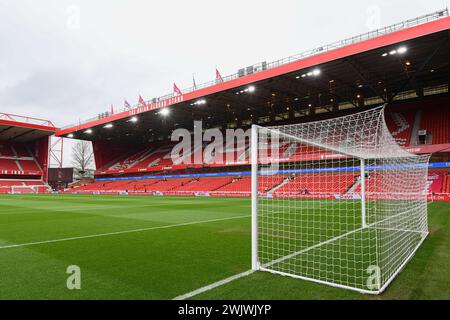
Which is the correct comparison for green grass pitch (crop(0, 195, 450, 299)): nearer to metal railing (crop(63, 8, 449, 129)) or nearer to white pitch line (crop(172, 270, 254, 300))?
white pitch line (crop(172, 270, 254, 300))

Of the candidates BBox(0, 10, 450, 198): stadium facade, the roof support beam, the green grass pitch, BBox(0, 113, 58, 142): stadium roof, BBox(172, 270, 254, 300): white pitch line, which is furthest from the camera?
BBox(0, 113, 58, 142): stadium roof

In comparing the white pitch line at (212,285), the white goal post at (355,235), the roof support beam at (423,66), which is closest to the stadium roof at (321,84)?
the roof support beam at (423,66)

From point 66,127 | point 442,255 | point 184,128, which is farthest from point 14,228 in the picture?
point 66,127

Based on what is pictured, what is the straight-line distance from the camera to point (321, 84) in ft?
75.6

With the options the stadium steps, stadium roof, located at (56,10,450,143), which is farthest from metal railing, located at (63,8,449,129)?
the stadium steps

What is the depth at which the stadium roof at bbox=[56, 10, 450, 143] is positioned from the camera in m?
16.4

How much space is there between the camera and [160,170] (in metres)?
40.3

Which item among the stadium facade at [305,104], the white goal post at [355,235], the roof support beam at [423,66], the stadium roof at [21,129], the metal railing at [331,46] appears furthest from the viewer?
the stadium roof at [21,129]

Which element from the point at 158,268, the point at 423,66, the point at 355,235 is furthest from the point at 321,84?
the point at 158,268

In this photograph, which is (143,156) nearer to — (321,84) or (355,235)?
(321,84)

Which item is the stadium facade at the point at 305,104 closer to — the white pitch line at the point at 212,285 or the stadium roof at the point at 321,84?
the stadium roof at the point at 321,84

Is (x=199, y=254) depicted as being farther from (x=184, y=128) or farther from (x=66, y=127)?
(x=66, y=127)

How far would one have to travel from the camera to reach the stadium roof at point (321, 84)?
16.4 metres
